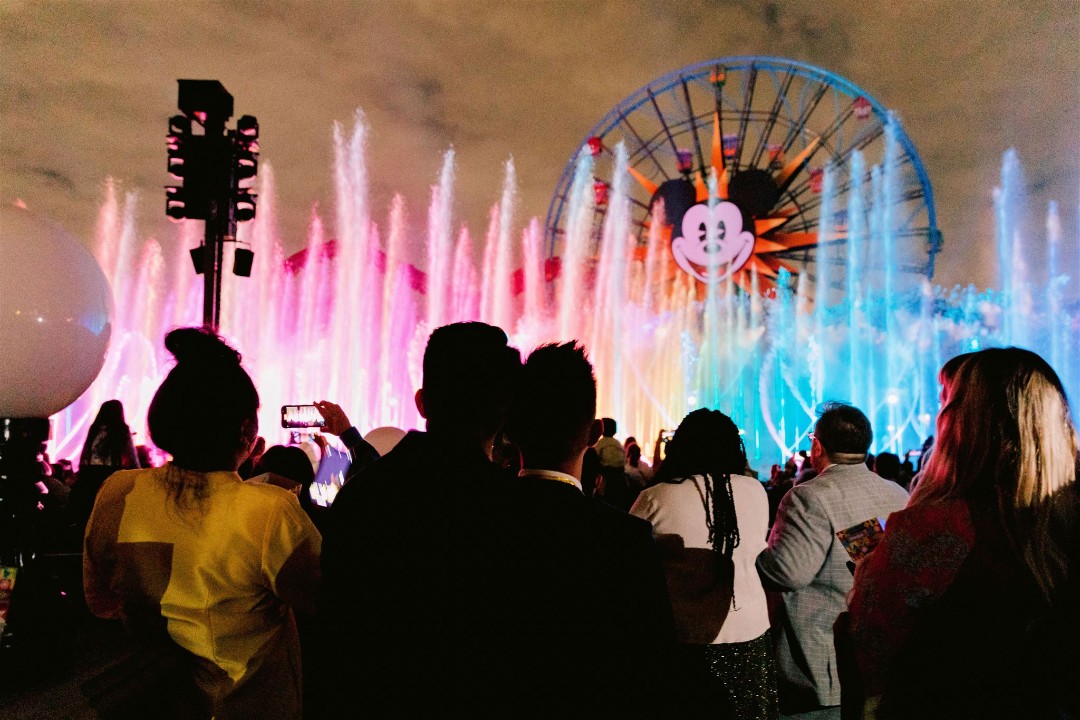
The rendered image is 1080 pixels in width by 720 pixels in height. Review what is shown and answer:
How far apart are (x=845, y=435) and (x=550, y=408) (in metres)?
1.99

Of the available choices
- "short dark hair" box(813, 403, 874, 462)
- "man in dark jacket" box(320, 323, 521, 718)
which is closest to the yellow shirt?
"man in dark jacket" box(320, 323, 521, 718)

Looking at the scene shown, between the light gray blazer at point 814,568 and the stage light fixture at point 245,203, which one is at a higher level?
the stage light fixture at point 245,203

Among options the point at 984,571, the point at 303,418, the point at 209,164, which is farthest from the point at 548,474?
the point at 209,164

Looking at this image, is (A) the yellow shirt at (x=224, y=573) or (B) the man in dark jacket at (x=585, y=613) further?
(A) the yellow shirt at (x=224, y=573)

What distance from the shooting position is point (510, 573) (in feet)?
4.26

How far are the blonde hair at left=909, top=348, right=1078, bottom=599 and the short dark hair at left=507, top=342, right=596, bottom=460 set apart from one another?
34.4 inches

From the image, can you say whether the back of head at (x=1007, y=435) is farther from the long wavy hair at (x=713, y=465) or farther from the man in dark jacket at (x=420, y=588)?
the man in dark jacket at (x=420, y=588)

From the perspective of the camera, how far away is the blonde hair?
1611 mm

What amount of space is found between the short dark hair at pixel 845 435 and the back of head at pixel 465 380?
83.9 inches

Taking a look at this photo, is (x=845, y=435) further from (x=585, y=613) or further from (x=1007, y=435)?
(x=585, y=613)

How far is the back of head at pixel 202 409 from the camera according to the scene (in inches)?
74.9

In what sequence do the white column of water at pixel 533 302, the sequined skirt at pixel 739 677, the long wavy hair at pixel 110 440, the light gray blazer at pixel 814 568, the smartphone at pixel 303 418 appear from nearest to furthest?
the sequined skirt at pixel 739 677
the light gray blazer at pixel 814 568
the smartphone at pixel 303 418
the long wavy hair at pixel 110 440
the white column of water at pixel 533 302

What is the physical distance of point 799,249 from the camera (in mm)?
22734

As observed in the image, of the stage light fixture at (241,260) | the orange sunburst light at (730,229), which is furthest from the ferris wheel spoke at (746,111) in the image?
the stage light fixture at (241,260)
